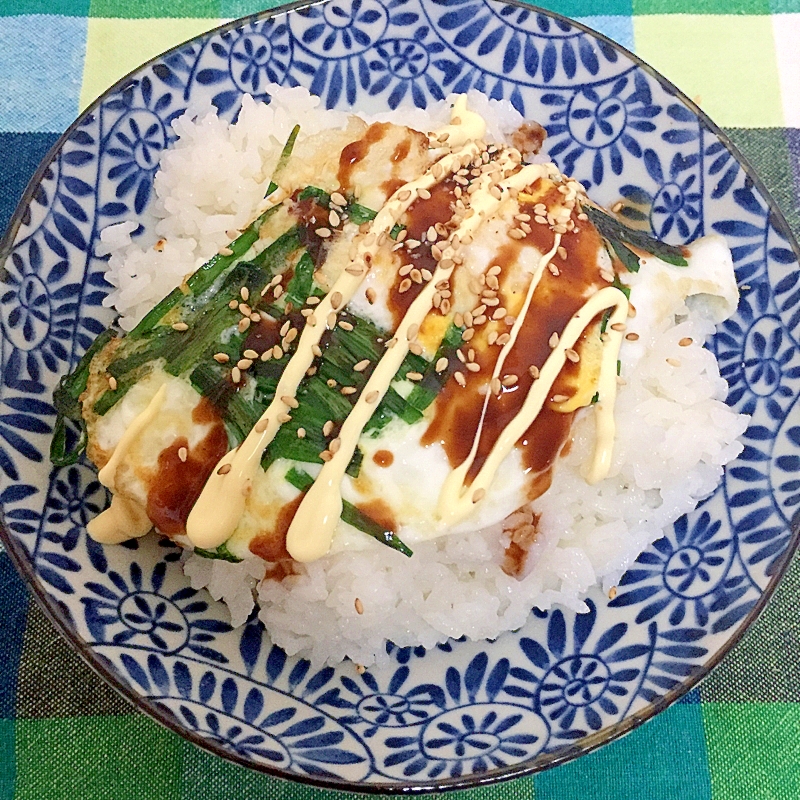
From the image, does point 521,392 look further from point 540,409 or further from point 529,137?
point 529,137

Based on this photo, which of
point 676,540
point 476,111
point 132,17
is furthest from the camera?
point 132,17

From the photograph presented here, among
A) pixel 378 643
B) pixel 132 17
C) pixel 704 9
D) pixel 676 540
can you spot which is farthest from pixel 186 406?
pixel 704 9

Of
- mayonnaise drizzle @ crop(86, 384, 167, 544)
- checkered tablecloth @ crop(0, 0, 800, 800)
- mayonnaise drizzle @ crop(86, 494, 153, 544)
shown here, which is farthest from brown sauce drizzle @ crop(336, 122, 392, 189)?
checkered tablecloth @ crop(0, 0, 800, 800)

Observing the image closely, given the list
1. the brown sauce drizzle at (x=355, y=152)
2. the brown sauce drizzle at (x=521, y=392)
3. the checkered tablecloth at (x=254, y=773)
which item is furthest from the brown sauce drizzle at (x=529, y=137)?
the checkered tablecloth at (x=254, y=773)

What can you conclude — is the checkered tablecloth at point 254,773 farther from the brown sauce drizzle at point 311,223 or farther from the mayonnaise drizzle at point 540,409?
the brown sauce drizzle at point 311,223

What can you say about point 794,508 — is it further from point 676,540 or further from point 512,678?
point 512,678

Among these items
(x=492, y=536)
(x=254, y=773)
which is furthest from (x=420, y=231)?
(x=254, y=773)
